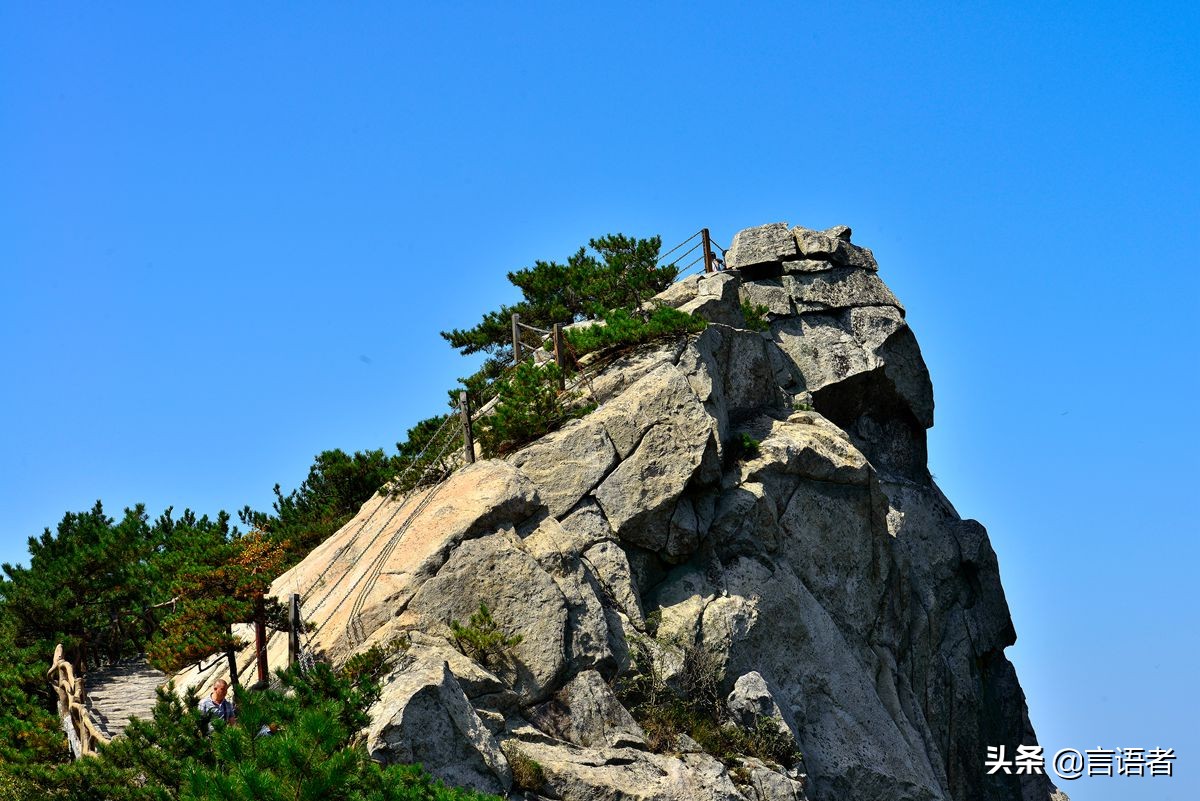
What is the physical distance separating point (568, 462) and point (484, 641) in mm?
5183

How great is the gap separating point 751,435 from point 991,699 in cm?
1342

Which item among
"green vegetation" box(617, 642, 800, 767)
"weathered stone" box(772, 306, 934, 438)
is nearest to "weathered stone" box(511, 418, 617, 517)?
"green vegetation" box(617, 642, 800, 767)

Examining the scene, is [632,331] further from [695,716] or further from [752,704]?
[695,716]

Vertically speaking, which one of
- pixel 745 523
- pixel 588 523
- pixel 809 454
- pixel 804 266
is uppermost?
pixel 804 266

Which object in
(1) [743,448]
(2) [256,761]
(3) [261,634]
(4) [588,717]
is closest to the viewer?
(2) [256,761]

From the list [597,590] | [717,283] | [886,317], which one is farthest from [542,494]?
[886,317]

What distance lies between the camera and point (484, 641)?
2097cm

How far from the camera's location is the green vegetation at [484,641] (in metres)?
21.0

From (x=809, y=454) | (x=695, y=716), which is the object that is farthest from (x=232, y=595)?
(x=809, y=454)

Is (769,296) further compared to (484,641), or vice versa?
(769,296)

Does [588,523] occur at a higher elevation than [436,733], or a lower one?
higher

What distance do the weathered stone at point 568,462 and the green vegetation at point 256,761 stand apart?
279 inches

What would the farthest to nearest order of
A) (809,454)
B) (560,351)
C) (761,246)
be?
(761,246)
(809,454)
(560,351)

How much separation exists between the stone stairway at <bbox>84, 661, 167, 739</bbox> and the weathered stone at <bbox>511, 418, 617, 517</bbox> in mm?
7965
